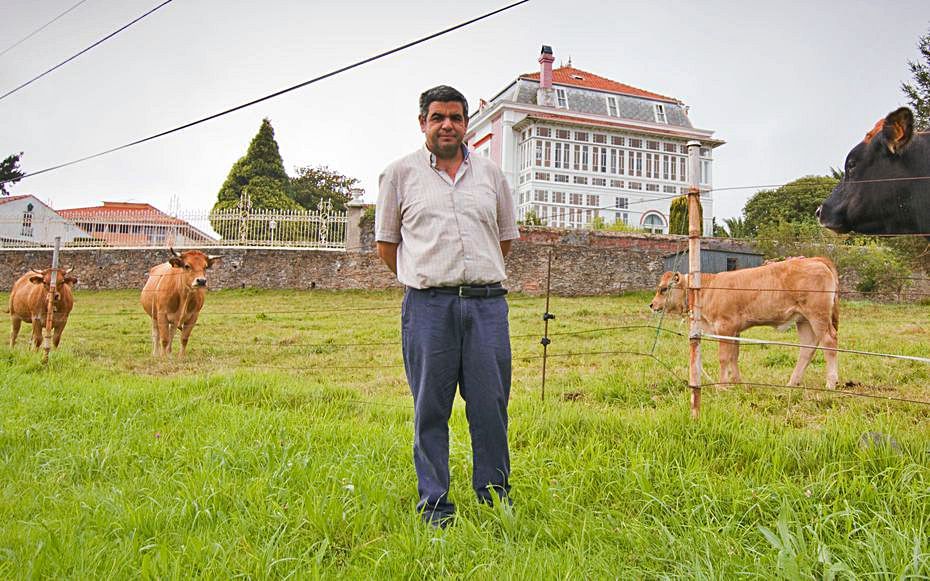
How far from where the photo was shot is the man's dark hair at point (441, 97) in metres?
2.71

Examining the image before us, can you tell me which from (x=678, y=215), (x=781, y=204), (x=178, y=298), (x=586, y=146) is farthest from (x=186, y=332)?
(x=781, y=204)

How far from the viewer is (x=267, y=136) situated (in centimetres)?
3359

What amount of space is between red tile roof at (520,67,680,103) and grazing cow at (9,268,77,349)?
41173mm

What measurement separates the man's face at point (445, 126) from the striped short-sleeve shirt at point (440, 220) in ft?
0.34

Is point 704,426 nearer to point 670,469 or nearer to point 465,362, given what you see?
point 670,469

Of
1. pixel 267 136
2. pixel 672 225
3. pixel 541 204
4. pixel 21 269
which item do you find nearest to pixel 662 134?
pixel 541 204

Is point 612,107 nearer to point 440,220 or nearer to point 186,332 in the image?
point 186,332

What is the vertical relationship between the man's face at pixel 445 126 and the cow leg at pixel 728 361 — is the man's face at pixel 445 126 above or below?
above

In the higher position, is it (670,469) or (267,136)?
(267,136)

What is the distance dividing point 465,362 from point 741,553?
131 cm

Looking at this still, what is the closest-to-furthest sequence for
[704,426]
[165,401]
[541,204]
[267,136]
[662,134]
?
[704,426] → [165,401] → [267,136] → [541,204] → [662,134]

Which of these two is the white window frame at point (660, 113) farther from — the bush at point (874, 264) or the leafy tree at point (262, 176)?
the bush at point (874, 264)

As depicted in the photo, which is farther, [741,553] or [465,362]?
[465,362]

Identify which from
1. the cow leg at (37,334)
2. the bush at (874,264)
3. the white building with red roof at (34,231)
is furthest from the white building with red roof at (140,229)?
the bush at (874,264)
